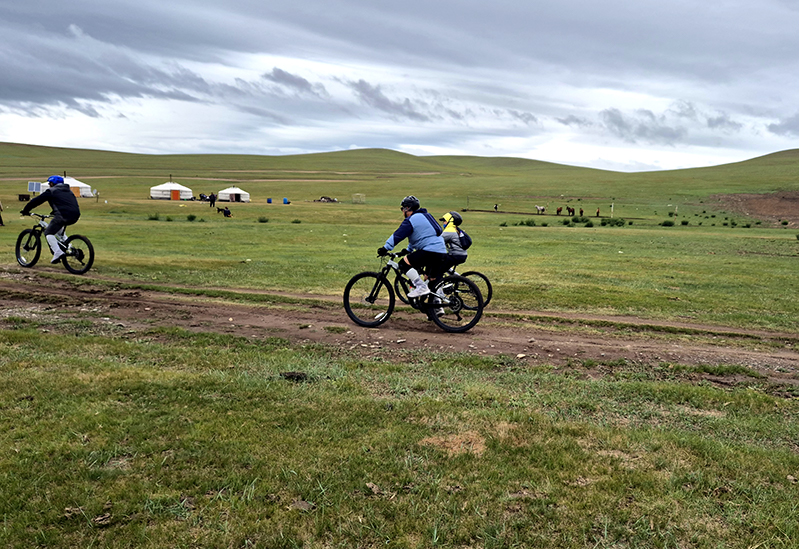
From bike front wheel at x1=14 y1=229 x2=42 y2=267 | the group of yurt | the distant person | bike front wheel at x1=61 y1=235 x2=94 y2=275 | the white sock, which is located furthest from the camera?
the group of yurt

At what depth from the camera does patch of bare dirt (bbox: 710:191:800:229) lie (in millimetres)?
62831

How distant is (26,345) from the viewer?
8.09m

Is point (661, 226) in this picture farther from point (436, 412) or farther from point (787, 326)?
point (436, 412)

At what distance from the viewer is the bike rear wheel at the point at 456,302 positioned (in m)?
10.4

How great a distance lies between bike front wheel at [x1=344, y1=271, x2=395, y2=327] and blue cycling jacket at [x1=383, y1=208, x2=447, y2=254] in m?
0.87

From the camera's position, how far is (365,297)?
10.8 m

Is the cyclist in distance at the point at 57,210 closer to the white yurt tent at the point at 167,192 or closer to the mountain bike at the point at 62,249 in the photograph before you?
the mountain bike at the point at 62,249

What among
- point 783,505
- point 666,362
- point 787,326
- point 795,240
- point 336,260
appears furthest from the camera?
point 795,240

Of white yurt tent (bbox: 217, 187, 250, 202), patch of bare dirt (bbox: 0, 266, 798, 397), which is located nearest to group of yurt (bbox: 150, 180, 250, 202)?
white yurt tent (bbox: 217, 187, 250, 202)

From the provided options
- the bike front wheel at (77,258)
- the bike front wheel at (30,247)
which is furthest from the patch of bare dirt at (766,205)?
the bike front wheel at (30,247)

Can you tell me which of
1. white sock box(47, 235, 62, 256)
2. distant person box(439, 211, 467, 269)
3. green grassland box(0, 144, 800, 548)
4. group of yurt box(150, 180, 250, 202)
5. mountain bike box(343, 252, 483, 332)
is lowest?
green grassland box(0, 144, 800, 548)

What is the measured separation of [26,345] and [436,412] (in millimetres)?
5834

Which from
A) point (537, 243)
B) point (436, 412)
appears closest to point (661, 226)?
point (537, 243)

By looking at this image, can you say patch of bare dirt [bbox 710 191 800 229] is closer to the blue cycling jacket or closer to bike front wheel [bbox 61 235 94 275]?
the blue cycling jacket
